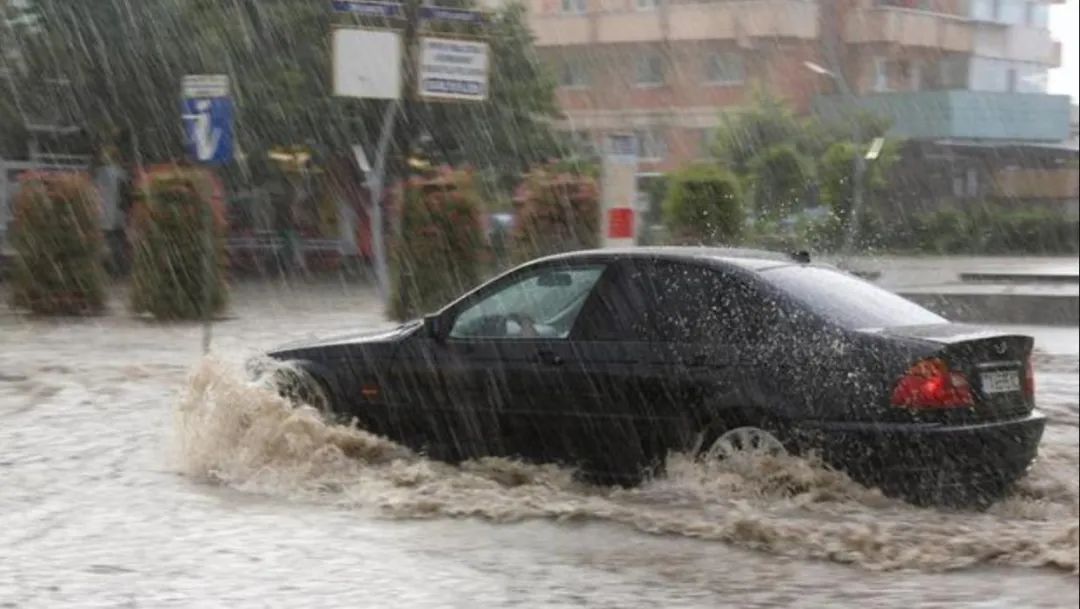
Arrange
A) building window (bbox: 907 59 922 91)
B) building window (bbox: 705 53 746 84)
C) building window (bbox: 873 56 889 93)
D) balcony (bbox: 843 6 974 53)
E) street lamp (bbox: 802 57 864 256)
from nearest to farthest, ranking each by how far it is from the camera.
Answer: street lamp (bbox: 802 57 864 256) → balcony (bbox: 843 6 974 53) → building window (bbox: 705 53 746 84) → building window (bbox: 873 56 889 93) → building window (bbox: 907 59 922 91)

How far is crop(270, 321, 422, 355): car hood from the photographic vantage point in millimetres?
9320

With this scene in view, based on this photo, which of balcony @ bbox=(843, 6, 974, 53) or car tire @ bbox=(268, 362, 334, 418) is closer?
car tire @ bbox=(268, 362, 334, 418)

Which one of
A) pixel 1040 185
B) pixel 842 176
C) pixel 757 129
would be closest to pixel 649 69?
pixel 757 129

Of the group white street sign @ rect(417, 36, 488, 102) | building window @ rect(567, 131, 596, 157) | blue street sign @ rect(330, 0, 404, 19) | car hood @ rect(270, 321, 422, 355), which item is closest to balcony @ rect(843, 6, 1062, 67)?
building window @ rect(567, 131, 596, 157)

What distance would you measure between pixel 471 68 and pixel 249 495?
10074 millimetres

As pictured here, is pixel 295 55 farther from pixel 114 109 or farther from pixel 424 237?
pixel 424 237

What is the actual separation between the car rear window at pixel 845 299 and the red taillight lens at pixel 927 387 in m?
0.45

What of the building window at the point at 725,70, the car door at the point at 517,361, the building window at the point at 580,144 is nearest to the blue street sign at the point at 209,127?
the car door at the point at 517,361

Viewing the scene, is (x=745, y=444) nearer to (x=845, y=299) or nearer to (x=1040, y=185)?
(x=845, y=299)

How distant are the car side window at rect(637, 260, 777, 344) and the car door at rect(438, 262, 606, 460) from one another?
41 centimetres

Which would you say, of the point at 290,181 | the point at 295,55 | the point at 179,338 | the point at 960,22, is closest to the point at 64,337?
the point at 179,338

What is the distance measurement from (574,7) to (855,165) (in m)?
10.8

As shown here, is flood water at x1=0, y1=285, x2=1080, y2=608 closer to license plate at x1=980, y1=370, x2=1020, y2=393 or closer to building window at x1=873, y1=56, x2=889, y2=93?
license plate at x1=980, y1=370, x2=1020, y2=393

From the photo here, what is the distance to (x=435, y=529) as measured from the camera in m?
7.81
